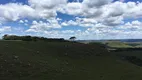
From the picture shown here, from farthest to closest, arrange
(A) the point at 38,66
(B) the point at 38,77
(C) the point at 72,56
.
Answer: (C) the point at 72,56
(A) the point at 38,66
(B) the point at 38,77

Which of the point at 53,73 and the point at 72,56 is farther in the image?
the point at 72,56

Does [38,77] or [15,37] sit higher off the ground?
[15,37]

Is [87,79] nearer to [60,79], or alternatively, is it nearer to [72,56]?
[60,79]

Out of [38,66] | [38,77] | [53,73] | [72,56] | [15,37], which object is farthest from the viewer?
[15,37]

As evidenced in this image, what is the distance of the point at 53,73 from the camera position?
56625mm

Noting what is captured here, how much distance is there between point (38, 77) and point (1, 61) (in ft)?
41.7

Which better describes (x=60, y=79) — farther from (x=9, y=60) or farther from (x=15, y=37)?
(x=15, y=37)

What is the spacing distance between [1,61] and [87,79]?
823 inches

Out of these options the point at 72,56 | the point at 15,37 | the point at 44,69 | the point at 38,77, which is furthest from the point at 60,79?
the point at 15,37

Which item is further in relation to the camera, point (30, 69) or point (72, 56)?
point (72, 56)

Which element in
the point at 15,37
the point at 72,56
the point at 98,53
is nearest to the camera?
the point at 72,56

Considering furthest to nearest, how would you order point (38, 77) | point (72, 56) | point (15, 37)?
point (15, 37) → point (72, 56) → point (38, 77)

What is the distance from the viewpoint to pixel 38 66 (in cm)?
6141

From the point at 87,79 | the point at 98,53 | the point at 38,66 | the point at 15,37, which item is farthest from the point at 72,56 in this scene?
the point at 15,37
